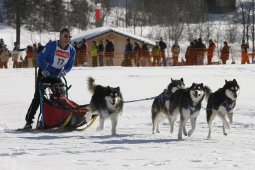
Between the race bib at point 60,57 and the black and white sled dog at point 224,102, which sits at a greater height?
the race bib at point 60,57

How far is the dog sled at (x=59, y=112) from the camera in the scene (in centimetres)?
711

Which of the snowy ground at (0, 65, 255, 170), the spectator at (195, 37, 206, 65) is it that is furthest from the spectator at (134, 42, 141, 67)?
the snowy ground at (0, 65, 255, 170)

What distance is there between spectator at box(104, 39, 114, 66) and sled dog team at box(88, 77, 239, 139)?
1330 centimetres

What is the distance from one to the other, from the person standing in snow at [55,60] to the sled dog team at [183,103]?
0.49 meters

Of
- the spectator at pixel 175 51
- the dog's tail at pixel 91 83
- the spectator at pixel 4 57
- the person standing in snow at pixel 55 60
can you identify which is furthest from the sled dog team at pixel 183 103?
the spectator at pixel 4 57

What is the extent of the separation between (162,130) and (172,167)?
3.30m

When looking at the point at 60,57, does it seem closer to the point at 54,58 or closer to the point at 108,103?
the point at 54,58

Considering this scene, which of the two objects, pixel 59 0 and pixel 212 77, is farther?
pixel 59 0

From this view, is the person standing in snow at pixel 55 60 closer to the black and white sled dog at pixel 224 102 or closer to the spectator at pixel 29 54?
the black and white sled dog at pixel 224 102

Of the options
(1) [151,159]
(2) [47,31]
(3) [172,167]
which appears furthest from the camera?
(2) [47,31]

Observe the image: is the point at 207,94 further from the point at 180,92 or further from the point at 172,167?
the point at 172,167

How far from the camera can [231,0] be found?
199 feet

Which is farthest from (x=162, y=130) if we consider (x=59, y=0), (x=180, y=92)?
(x=59, y=0)

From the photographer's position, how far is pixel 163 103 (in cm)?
734
